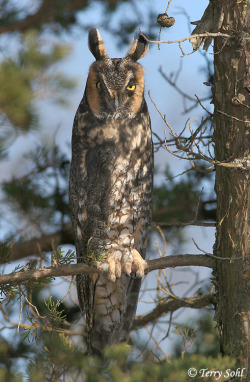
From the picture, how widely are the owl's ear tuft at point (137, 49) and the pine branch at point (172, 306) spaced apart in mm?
1344

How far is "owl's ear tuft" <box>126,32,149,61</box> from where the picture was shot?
8.96 feet

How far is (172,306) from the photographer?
9.16ft

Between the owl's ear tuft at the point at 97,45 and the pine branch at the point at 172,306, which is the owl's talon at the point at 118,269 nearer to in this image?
the pine branch at the point at 172,306

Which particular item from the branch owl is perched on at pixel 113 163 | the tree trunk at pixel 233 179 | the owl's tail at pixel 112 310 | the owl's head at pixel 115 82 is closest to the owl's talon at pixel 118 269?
the branch owl is perched on at pixel 113 163

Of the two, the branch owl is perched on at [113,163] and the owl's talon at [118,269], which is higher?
the branch owl is perched on at [113,163]

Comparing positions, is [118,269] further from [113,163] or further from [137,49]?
[137,49]

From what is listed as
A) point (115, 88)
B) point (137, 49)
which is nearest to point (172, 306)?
point (115, 88)

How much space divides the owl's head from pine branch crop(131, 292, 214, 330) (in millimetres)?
1059

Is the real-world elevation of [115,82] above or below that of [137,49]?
below

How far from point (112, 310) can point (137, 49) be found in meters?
1.51

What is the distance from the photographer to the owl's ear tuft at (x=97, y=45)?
2695 mm

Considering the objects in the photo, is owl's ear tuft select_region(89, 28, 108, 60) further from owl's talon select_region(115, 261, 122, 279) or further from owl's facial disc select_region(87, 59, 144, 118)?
owl's talon select_region(115, 261, 122, 279)

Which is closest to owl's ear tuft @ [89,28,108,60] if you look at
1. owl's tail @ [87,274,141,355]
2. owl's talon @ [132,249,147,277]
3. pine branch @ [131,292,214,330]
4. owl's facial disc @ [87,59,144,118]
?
owl's facial disc @ [87,59,144,118]

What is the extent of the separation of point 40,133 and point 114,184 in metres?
0.58
